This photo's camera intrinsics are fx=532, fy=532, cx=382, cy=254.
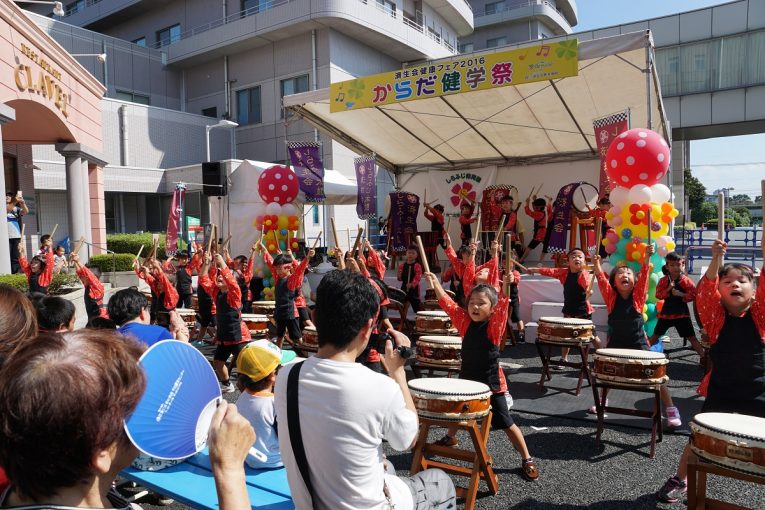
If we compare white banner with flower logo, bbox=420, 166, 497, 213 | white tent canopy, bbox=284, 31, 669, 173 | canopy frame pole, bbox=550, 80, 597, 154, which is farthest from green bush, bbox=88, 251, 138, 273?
canopy frame pole, bbox=550, 80, 597, 154

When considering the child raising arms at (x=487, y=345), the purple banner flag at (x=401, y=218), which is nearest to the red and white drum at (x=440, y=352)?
the child raising arms at (x=487, y=345)

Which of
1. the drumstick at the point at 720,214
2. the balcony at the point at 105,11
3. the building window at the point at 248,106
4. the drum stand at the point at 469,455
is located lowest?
the drum stand at the point at 469,455

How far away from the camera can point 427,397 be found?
10.4 ft

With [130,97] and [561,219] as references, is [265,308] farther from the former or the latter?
[130,97]

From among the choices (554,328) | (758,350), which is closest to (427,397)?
(758,350)

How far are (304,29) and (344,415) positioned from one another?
2106 centimetres

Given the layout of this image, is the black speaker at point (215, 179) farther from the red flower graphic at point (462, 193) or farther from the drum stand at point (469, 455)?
the drum stand at point (469, 455)

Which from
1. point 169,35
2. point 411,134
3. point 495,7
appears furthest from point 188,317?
point 495,7

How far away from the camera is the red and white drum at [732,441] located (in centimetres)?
244

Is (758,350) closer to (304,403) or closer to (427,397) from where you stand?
(427,397)

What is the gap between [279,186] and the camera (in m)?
11.2

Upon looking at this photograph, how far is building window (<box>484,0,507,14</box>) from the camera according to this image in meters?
34.0

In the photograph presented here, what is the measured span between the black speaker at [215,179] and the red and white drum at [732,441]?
432 inches

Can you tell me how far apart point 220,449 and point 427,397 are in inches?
81.6
